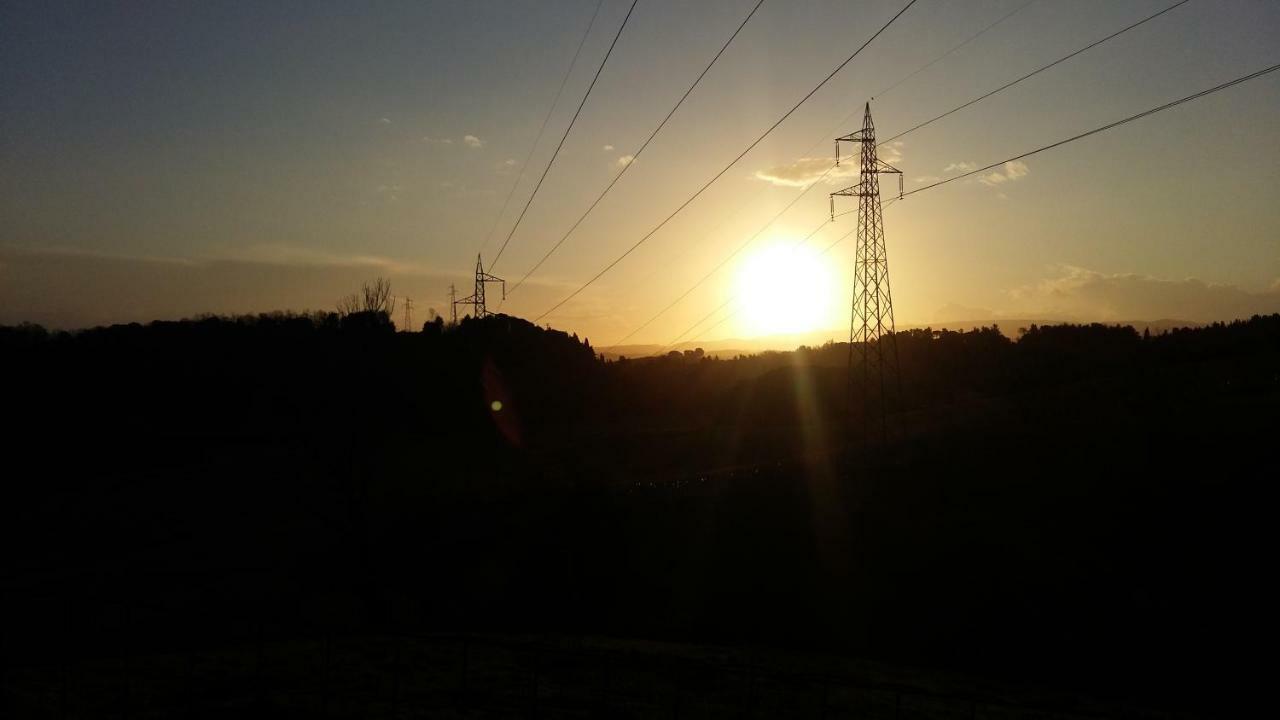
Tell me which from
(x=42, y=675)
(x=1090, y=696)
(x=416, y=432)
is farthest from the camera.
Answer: (x=416, y=432)

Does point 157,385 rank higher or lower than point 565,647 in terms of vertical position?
higher

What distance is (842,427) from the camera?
247ft

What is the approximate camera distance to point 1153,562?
2548cm

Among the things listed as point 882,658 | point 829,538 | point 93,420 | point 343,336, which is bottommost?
point 882,658

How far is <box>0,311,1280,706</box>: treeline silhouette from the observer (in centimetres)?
2542

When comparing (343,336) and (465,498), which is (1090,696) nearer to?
(465,498)

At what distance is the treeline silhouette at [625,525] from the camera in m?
25.4

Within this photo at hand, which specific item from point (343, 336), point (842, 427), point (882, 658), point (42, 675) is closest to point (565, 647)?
point (882, 658)

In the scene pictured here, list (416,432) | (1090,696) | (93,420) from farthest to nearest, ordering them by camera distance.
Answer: (416,432), (93,420), (1090,696)

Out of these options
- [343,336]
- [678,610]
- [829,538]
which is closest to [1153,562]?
[829,538]

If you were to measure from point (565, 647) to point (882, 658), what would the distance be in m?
9.85

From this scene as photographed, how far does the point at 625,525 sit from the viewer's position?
36.4m

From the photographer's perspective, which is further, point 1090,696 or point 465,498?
point 465,498

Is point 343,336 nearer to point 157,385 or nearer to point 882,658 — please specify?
point 157,385
